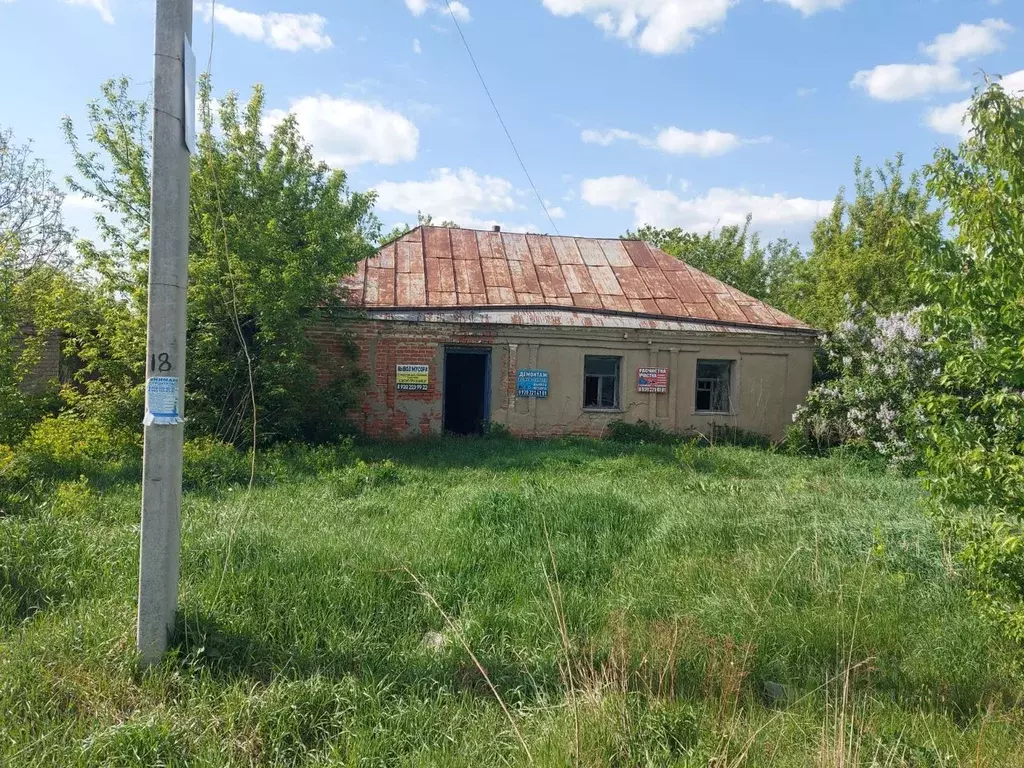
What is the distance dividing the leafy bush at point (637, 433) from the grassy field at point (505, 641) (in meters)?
6.94

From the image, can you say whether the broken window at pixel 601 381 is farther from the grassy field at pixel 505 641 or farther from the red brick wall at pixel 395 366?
the grassy field at pixel 505 641

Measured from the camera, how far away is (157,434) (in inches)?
140

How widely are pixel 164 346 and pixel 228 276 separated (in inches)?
269

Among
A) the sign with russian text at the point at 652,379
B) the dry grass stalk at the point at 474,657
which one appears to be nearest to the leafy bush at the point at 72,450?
the dry grass stalk at the point at 474,657

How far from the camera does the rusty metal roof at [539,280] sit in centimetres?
1440

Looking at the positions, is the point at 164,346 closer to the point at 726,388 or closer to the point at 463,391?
the point at 726,388

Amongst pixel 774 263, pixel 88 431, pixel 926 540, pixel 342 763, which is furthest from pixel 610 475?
pixel 774 263

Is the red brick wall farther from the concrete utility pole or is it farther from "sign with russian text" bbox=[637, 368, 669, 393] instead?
the concrete utility pole

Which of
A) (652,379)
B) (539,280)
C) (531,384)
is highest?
(539,280)

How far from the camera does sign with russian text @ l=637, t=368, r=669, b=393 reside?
14289 mm

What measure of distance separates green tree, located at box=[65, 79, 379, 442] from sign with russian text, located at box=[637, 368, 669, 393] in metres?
6.99

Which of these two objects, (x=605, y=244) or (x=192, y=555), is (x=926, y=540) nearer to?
(x=192, y=555)

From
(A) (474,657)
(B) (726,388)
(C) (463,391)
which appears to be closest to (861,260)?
(B) (726,388)

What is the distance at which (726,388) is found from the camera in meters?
15.1
